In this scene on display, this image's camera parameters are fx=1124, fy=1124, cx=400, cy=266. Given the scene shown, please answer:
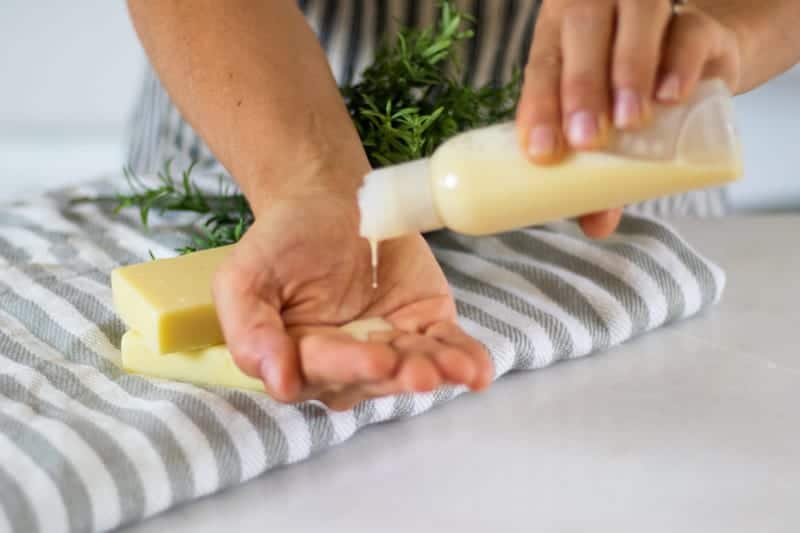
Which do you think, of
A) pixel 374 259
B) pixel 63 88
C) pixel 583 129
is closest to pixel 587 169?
pixel 583 129

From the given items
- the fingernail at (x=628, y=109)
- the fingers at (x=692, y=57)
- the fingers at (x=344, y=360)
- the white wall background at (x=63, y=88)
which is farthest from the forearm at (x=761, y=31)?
the white wall background at (x=63, y=88)

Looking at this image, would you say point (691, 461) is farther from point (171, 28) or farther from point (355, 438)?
point (171, 28)

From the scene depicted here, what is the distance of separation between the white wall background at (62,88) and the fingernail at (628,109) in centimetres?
103

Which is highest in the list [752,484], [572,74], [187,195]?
[572,74]

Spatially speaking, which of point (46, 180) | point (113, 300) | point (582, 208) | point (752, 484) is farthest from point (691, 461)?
point (46, 180)

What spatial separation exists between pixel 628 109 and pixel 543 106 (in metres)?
0.04

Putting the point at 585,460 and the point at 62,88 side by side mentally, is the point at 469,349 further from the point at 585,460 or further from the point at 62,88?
the point at 62,88

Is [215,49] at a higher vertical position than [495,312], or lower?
higher

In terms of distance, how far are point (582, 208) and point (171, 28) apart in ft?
1.19

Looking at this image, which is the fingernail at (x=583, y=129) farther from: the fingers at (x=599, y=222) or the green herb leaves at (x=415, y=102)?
the green herb leaves at (x=415, y=102)

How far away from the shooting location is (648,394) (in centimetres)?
67

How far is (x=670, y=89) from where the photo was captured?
1.68 ft

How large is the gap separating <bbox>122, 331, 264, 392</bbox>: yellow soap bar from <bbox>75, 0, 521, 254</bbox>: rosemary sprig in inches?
5.5

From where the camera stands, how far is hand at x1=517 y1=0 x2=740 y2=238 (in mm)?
508
